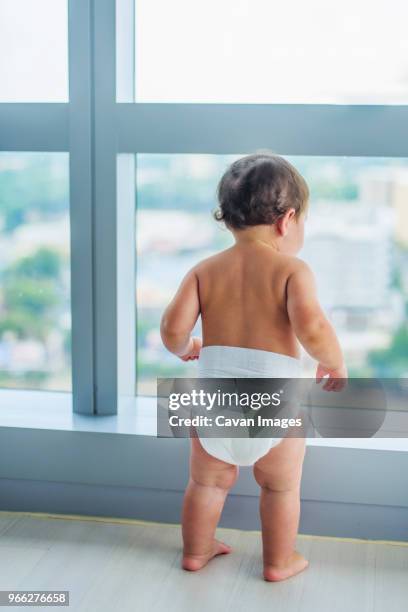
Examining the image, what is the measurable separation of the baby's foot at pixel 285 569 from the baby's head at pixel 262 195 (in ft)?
2.01

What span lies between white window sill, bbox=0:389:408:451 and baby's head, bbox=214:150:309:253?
0.49 meters

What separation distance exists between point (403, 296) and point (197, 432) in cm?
57

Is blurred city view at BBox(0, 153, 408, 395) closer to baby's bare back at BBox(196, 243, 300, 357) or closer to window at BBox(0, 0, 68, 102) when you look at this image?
window at BBox(0, 0, 68, 102)

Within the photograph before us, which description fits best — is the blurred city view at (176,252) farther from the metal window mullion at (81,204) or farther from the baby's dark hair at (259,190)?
the baby's dark hair at (259,190)

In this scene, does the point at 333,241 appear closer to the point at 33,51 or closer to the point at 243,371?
the point at 243,371

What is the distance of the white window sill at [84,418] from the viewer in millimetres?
1578

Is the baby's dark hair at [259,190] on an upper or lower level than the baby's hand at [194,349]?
upper

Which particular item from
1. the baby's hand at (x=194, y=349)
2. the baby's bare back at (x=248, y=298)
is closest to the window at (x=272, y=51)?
the baby's bare back at (x=248, y=298)

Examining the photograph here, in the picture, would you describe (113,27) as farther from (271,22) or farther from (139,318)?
(139,318)

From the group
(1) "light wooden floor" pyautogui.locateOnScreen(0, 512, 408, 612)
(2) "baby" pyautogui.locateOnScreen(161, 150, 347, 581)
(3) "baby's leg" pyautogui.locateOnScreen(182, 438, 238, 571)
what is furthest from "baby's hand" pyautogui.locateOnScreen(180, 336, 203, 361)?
(1) "light wooden floor" pyautogui.locateOnScreen(0, 512, 408, 612)

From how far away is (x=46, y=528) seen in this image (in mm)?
1615

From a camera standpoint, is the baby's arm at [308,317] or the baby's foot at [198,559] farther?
the baby's foot at [198,559]

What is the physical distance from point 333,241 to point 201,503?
2.11 feet

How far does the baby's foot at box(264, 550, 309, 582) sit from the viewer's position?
55.3 inches
